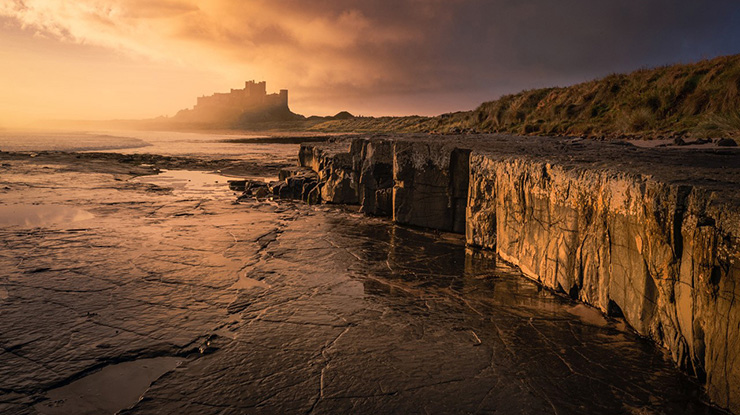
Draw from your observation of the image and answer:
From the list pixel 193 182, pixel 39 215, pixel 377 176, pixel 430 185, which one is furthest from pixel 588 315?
pixel 193 182

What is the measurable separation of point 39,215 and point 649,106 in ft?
41.6

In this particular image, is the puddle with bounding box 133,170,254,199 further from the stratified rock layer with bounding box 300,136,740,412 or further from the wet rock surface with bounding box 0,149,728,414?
the stratified rock layer with bounding box 300,136,740,412

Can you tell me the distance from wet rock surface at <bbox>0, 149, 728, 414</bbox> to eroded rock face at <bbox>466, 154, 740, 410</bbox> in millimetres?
172

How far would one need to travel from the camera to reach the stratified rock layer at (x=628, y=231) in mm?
2268

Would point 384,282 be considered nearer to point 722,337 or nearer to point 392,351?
point 392,351

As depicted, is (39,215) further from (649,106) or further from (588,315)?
(649,106)

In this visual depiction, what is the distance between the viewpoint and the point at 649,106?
35.9 feet

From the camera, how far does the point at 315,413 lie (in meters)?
2.27

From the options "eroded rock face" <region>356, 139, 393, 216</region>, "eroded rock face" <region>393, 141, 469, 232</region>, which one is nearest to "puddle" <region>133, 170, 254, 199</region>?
"eroded rock face" <region>356, 139, 393, 216</region>

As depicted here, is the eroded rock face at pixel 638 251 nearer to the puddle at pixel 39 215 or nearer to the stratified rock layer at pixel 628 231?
the stratified rock layer at pixel 628 231

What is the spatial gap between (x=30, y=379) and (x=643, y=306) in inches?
147

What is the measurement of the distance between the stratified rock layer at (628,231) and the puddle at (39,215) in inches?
210

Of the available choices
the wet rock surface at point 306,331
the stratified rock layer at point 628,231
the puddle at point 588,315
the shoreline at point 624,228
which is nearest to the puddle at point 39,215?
the wet rock surface at point 306,331

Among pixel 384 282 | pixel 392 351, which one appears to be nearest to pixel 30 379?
pixel 392 351
